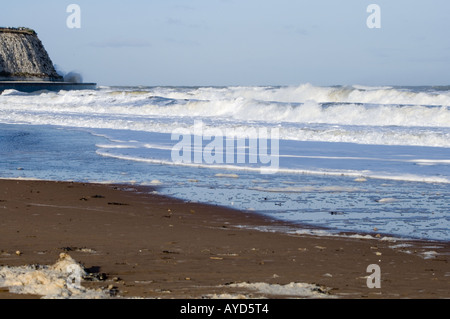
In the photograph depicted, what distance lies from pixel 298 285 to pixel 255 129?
19.2 m

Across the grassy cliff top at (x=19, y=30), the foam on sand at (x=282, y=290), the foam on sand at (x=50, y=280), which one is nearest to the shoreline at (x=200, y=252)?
the foam on sand at (x=282, y=290)

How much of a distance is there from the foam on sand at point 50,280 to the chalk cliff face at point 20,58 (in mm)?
83585

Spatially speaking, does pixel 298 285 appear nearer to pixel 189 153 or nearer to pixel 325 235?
pixel 325 235

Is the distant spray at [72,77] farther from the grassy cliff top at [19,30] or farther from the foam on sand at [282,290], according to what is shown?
the foam on sand at [282,290]

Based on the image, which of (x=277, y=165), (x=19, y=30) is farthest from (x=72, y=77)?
(x=277, y=165)

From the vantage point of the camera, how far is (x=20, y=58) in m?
86.9

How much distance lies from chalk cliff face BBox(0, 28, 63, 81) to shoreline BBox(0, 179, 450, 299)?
80.7m

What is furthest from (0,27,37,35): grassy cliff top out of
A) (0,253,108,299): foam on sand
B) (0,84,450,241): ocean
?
(0,253,108,299): foam on sand

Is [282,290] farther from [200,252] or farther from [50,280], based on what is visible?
[50,280]

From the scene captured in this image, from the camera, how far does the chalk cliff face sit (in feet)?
283

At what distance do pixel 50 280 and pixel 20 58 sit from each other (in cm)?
8621

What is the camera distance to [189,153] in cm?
1708

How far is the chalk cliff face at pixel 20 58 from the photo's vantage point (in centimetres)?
8625
